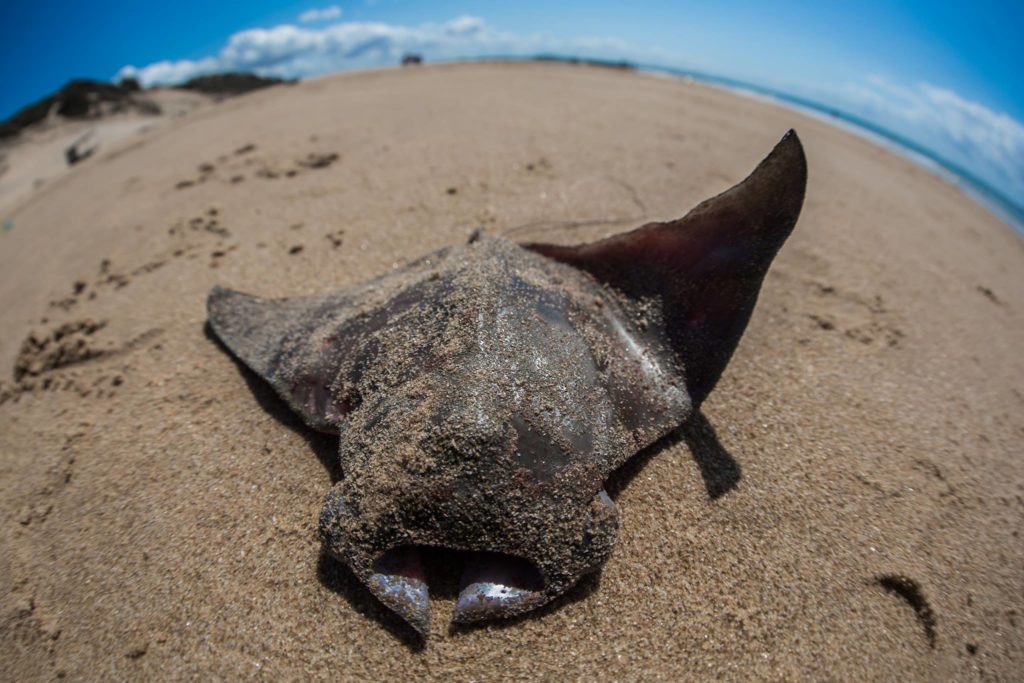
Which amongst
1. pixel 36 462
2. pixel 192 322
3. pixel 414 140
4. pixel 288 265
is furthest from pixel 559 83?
pixel 36 462

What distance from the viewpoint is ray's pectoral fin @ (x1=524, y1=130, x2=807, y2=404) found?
2.00 metres

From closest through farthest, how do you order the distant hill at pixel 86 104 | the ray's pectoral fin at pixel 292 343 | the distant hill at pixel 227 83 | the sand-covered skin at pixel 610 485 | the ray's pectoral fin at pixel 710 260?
the sand-covered skin at pixel 610 485 < the ray's pectoral fin at pixel 710 260 < the ray's pectoral fin at pixel 292 343 < the distant hill at pixel 86 104 < the distant hill at pixel 227 83

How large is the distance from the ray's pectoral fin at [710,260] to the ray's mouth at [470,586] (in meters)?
1.09

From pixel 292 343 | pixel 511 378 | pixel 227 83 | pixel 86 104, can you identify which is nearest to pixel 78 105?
pixel 86 104

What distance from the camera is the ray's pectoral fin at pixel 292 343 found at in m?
2.13

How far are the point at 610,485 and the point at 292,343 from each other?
1.64 meters

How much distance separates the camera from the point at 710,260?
87.6 inches

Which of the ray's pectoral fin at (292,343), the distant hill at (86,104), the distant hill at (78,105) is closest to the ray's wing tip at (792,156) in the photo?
the ray's pectoral fin at (292,343)

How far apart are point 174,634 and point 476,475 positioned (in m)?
1.27

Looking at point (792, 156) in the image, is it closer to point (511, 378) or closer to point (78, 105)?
point (511, 378)

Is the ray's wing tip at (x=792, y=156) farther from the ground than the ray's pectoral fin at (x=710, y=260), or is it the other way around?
the ray's wing tip at (x=792, y=156)

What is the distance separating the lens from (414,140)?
18.5 ft

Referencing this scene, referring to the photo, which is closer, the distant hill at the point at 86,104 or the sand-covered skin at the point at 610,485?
the sand-covered skin at the point at 610,485

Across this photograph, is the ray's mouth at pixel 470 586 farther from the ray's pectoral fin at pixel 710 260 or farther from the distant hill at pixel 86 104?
the distant hill at pixel 86 104
